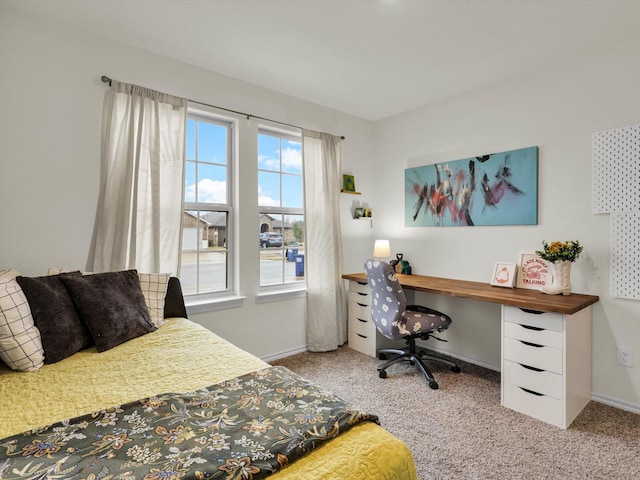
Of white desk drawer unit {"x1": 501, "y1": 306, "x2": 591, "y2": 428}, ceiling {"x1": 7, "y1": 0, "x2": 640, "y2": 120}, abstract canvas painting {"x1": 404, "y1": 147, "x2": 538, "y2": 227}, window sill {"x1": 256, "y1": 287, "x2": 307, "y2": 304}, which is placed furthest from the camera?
window sill {"x1": 256, "y1": 287, "x2": 307, "y2": 304}

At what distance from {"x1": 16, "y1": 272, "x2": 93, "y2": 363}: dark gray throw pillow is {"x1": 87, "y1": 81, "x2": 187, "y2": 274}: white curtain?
0.61 meters

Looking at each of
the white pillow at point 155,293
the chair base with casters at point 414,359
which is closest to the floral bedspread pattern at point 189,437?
the white pillow at point 155,293

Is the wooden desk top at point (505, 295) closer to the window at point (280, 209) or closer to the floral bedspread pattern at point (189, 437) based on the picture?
the window at point (280, 209)

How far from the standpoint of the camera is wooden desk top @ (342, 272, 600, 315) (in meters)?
2.16

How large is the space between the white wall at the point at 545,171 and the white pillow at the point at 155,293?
2.50m

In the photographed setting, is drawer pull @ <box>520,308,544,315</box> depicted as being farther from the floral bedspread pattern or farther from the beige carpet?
the floral bedspread pattern

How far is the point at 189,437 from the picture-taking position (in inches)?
37.4

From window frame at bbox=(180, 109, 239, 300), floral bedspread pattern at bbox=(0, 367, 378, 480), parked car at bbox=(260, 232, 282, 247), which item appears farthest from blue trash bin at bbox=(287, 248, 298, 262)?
floral bedspread pattern at bbox=(0, 367, 378, 480)

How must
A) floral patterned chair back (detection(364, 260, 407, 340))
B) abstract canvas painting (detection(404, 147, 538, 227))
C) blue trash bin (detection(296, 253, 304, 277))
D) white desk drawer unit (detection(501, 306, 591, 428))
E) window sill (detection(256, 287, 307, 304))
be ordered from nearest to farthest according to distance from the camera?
1. white desk drawer unit (detection(501, 306, 591, 428))
2. floral patterned chair back (detection(364, 260, 407, 340))
3. abstract canvas painting (detection(404, 147, 538, 227))
4. window sill (detection(256, 287, 307, 304))
5. blue trash bin (detection(296, 253, 304, 277))

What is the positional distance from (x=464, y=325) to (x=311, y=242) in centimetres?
168

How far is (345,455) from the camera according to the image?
90cm

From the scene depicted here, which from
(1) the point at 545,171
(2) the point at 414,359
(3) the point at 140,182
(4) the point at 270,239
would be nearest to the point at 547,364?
(2) the point at 414,359

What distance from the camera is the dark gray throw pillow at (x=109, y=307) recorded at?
5.71ft

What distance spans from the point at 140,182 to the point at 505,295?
2.77m
